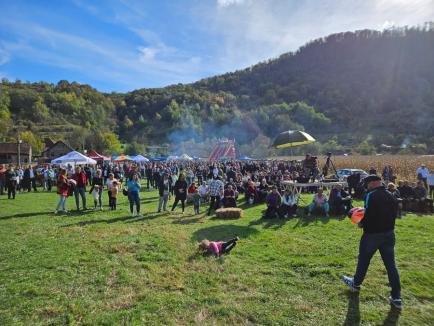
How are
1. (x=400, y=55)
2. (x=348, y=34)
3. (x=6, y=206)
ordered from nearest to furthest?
(x=6, y=206)
(x=400, y=55)
(x=348, y=34)

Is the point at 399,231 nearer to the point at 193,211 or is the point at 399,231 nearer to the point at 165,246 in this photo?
the point at 165,246

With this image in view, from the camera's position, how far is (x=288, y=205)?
11.3 metres

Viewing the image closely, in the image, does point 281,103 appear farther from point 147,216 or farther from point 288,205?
point 147,216

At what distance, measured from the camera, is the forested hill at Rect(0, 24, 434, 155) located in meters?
78.9

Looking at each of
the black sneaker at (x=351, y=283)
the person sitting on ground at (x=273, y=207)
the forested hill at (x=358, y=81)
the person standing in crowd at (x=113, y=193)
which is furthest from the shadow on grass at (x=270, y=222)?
the forested hill at (x=358, y=81)

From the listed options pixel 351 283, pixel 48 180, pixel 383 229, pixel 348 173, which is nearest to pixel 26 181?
pixel 48 180

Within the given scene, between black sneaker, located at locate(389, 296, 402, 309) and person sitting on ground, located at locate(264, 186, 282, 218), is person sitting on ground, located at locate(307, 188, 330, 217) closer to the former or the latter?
person sitting on ground, located at locate(264, 186, 282, 218)

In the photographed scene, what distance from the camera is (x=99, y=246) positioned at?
7453 mm

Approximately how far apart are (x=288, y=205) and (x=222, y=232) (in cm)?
333

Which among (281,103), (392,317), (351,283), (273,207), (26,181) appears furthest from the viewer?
(281,103)

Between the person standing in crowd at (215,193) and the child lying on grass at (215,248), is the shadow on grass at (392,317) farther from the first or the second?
the person standing in crowd at (215,193)

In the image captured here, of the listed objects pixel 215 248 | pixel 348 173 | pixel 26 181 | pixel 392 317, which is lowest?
pixel 392 317

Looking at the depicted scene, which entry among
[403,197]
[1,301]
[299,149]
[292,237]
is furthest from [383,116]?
[1,301]

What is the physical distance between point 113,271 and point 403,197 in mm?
11595
